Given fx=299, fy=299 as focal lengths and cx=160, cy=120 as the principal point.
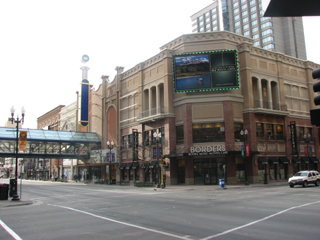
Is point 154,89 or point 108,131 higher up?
point 154,89

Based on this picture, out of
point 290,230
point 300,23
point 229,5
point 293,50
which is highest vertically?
point 229,5

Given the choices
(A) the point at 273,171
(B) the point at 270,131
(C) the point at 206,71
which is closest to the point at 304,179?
(A) the point at 273,171

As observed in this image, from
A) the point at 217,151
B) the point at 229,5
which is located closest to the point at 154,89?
the point at 217,151

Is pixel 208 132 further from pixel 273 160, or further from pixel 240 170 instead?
pixel 273 160

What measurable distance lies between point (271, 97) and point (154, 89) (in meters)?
18.7

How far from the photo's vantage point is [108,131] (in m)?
62.1

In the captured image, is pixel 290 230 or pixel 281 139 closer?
pixel 290 230

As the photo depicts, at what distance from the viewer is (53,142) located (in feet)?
199

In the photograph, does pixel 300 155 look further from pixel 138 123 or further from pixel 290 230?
pixel 290 230

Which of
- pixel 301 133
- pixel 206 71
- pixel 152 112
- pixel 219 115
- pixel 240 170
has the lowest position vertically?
pixel 240 170

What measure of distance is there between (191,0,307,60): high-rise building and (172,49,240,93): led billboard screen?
53.2 metres

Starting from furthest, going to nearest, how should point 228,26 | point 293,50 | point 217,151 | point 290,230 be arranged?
point 228,26 → point 293,50 → point 217,151 → point 290,230

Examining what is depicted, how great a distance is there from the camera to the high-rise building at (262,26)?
90.1m

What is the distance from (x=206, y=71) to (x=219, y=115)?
6584 mm
